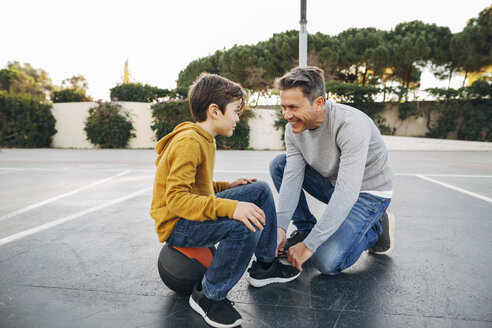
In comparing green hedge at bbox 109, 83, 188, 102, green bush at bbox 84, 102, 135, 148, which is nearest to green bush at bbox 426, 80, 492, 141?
green hedge at bbox 109, 83, 188, 102

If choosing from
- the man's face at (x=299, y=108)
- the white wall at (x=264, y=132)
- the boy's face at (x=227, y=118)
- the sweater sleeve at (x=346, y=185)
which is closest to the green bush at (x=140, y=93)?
the white wall at (x=264, y=132)

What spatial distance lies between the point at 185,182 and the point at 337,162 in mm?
1223

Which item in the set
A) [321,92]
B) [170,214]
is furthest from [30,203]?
[321,92]

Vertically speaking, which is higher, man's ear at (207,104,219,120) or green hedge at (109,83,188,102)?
green hedge at (109,83,188,102)

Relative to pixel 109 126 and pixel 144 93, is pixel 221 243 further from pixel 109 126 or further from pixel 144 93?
pixel 144 93

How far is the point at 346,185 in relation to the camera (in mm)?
1814

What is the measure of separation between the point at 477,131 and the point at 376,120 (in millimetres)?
4739

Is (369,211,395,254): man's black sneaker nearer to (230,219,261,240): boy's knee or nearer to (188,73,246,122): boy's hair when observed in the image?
(230,219,261,240): boy's knee

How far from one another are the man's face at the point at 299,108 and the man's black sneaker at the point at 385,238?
3.26 feet

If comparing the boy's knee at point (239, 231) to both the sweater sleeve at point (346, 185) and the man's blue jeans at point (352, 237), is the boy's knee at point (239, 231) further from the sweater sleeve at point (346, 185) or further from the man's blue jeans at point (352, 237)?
the man's blue jeans at point (352, 237)

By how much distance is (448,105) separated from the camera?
15.4 metres

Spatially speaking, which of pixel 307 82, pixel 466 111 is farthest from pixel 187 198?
pixel 466 111

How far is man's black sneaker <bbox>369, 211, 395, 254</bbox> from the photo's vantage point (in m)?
2.30

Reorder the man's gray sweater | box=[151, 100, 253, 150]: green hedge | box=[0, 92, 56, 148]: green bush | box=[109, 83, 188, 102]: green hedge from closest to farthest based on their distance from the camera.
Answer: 1. the man's gray sweater
2. box=[151, 100, 253, 150]: green hedge
3. box=[0, 92, 56, 148]: green bush
4. box=[109, 83, 188, 102]: green hedge
